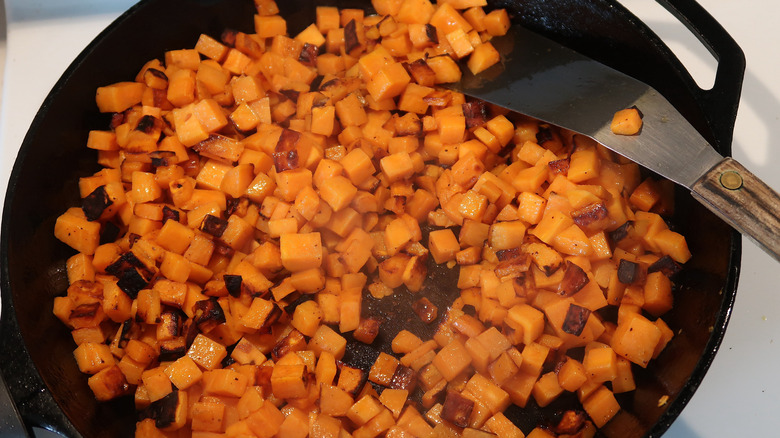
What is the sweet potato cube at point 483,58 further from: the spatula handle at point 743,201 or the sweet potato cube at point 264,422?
the sweet potato cube at point 264,422

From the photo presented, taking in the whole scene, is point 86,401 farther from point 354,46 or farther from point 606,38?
point 606,38

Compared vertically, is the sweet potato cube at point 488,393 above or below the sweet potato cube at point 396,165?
below

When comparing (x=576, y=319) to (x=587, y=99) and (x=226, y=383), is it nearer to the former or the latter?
(x=587, y=99)

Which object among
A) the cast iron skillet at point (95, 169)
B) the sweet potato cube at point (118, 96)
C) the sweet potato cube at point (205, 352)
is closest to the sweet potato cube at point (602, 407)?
the cast iron skillet at point (95, 169)

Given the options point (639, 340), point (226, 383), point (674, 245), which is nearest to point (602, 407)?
point (639, 340)

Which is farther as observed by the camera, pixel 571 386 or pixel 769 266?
pixel 769 266

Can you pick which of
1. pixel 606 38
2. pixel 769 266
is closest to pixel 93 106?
pixel 606 38

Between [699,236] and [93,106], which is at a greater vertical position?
[93,106]
